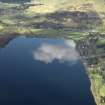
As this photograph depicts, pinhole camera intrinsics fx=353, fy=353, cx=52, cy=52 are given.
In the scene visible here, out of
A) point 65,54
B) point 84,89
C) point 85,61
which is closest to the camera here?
point 84,89

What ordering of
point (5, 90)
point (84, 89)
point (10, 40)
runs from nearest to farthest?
point (5, 90) < point (84, 89) < point (10, 40)

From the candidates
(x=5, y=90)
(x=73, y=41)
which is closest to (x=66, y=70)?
(x=5, y=90)

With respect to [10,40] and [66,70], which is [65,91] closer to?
[66,70]

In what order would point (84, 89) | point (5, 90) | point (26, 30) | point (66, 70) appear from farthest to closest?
point (26, 30)
point (66, 70)
point (84, 89)
point (5, 90)

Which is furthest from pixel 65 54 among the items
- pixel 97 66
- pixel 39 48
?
pixel 97 66

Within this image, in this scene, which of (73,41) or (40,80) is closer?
(40,80)

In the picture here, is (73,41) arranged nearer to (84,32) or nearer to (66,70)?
(84,32)
